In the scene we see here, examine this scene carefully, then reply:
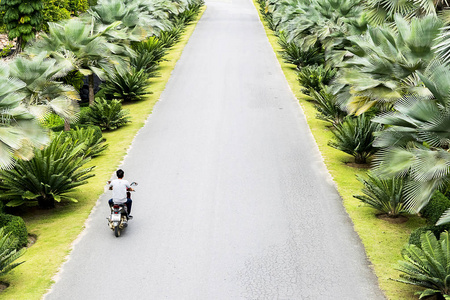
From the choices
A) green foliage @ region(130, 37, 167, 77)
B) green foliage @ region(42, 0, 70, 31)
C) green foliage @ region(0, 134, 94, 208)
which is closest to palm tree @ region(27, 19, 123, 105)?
green foliage @ region(0, 134, 94, 208)

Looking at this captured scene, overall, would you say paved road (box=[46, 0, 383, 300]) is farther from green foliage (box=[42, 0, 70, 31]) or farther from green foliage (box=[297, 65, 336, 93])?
green foliage (box=[42, 0, 70, 31])

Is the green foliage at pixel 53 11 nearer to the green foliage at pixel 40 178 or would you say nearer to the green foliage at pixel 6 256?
the green foliage at pixel 40 178

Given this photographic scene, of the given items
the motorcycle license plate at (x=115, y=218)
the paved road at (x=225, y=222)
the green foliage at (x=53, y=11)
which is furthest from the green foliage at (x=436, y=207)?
the green foliage at (x=53, y=11)

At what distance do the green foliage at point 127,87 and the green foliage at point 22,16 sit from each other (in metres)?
5.08


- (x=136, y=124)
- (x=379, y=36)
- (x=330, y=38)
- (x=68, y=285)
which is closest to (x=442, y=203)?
(x=379, y=36)

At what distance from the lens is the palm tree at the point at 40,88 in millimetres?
14555

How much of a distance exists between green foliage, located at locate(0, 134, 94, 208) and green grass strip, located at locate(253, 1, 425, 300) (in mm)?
6720

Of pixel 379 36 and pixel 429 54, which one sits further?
pixel 379 36

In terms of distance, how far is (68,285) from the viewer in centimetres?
1016

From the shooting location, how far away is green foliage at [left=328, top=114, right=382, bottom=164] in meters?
17.2

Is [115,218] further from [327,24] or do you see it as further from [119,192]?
[327,24]

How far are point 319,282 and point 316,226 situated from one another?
2627mm

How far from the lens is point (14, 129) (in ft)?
37.3

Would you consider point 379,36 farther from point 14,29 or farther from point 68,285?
point 14,29
